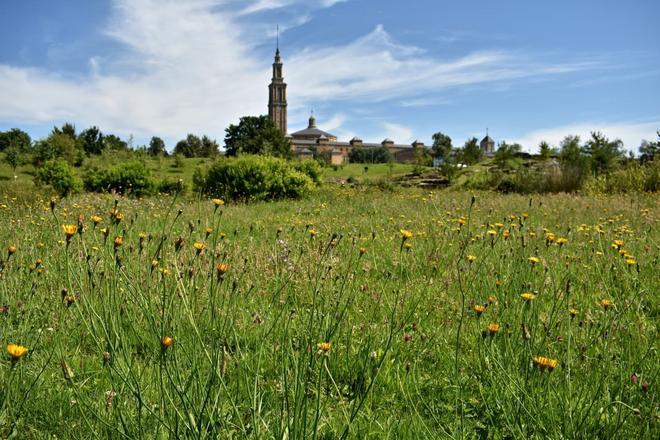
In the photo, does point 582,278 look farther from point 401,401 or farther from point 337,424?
point 337,424

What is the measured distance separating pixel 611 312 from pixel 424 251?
5.84 feet

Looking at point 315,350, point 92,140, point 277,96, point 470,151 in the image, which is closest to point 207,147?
point 92,140

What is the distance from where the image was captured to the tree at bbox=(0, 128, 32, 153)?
88.0ft

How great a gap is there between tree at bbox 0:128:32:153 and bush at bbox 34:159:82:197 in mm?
17519

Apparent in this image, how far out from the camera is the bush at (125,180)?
11.9 meters

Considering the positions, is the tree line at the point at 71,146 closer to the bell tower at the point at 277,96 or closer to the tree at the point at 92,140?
the tree at the point at 92,140

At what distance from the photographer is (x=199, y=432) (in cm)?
102

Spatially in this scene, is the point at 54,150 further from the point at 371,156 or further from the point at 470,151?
the point at 371,156

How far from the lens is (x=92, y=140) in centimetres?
3572

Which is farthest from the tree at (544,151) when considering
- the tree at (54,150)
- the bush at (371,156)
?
the bush at (371,156)

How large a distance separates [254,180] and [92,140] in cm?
3113

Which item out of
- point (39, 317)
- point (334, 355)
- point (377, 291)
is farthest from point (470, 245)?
point (39, 317)

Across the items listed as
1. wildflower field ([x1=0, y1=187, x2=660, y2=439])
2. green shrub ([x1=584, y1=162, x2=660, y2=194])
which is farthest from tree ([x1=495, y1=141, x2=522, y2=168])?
wildflower field ([x1=0, y1=187, x2=660, y2=439])

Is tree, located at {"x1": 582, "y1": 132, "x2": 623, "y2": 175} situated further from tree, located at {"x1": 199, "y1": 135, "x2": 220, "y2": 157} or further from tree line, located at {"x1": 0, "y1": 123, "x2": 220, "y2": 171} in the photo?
tree, located at {"x1": 199, "y1": 135, "x2": 220, "y2": 157}
